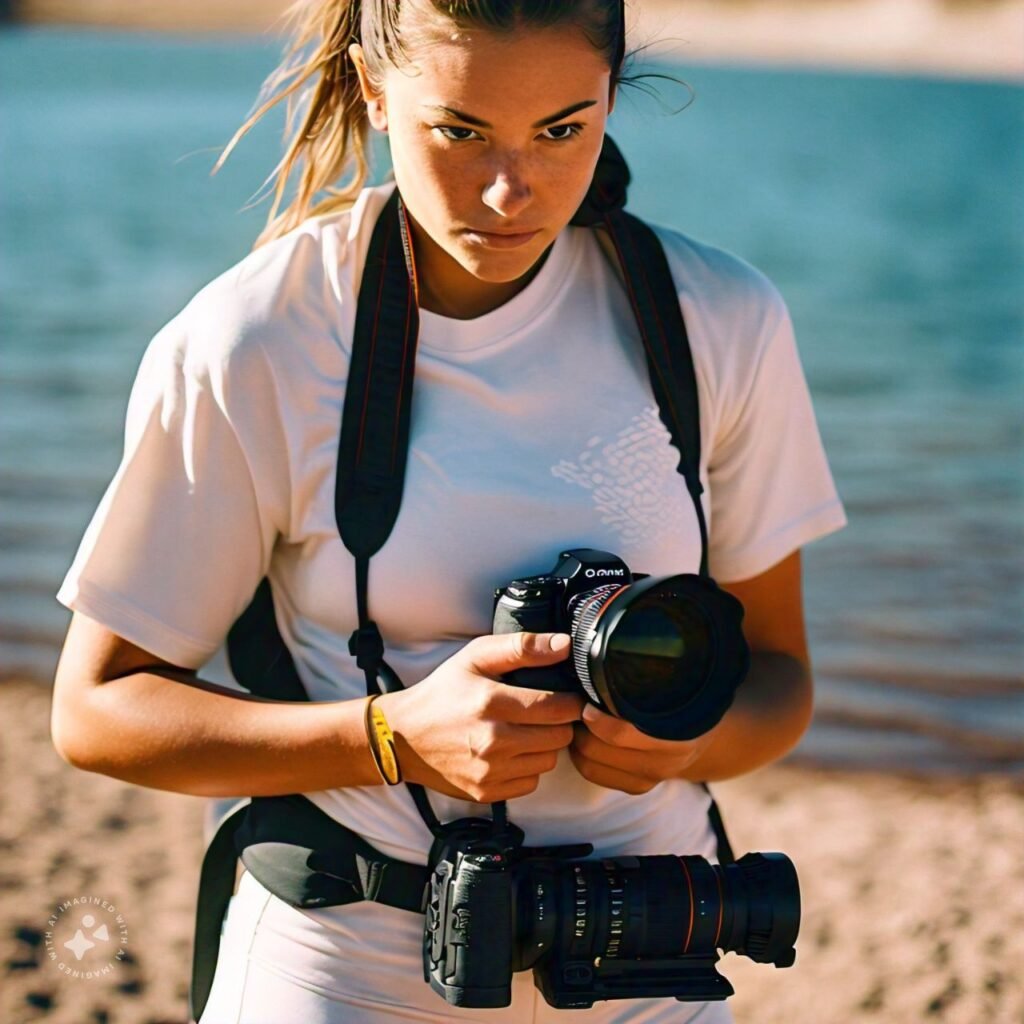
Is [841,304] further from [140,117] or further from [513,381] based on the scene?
[140,117]

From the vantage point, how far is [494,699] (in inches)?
61.4

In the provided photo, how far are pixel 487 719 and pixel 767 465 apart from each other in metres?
0.49

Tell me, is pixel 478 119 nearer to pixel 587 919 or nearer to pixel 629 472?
pixel 629 472

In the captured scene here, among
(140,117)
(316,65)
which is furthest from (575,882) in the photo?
(140,117)

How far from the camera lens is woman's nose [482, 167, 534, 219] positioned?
160 cm

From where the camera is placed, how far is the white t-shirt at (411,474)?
165 cm

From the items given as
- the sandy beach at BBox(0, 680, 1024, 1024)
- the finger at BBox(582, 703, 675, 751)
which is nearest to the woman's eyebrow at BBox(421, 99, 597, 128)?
the finger at BBox(582, 703, 675, 751)

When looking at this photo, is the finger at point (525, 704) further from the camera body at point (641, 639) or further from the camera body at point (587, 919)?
the camera body at point (587, 919)

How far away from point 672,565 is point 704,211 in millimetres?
14566

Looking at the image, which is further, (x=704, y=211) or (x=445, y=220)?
(x=704, y=211)

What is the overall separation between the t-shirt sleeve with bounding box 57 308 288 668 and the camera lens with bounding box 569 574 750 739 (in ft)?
1.18

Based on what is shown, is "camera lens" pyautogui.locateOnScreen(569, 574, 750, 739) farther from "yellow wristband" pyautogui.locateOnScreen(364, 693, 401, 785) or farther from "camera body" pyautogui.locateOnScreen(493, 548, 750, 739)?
"yellow wristband" pyautogui.locateOnScreen(364, 693, 401, 785)

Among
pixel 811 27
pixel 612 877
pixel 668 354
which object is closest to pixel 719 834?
Answer: pixel 612 877

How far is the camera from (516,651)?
1.54m
